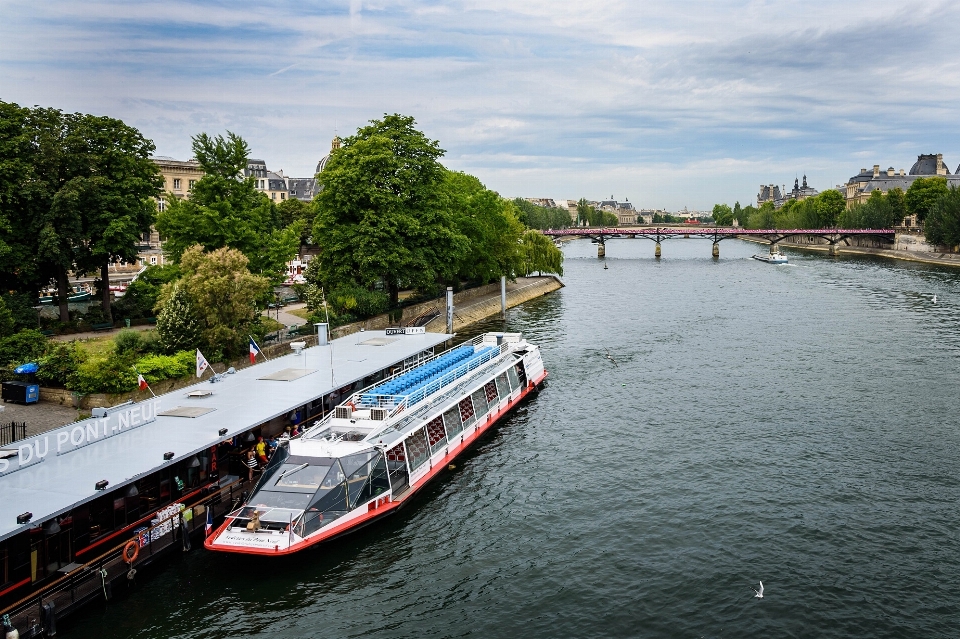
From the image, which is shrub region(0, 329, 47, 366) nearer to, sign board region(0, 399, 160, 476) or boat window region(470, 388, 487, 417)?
sign board region(0, 399, 160, 476)

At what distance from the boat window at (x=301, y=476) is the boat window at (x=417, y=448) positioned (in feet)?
17.3

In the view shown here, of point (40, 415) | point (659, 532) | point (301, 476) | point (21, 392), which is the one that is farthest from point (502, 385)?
point (21, 392)

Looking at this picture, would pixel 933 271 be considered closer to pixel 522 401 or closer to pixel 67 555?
pixel 522 401

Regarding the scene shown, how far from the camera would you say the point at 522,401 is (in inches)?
2073

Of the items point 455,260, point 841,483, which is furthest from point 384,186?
point 841,483

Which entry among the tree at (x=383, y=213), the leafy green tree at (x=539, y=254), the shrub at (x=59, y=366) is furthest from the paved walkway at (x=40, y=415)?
the leafy green tree at (x=539, y=254)

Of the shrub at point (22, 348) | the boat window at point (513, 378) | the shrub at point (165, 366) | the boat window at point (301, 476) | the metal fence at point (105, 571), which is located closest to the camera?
the metal fence at point (105, 571)

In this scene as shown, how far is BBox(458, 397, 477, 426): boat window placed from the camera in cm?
4234

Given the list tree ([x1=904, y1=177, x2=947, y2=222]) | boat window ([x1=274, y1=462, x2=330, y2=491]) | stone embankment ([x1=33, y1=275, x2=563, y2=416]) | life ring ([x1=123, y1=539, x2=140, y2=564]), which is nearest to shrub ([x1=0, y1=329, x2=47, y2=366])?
stone embankment ([x1=33, y1=275, x2=563, y2=416])

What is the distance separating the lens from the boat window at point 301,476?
98.5ft

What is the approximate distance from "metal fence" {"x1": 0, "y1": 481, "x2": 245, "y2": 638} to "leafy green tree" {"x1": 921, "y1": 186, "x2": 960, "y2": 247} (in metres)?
169

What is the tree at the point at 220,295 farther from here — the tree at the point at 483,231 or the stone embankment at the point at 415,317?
the tree at the point at 483,231

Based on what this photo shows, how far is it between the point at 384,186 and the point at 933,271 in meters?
116

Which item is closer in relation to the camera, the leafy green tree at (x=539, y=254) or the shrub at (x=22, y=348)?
the shrub at (x=22, y=348)
